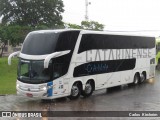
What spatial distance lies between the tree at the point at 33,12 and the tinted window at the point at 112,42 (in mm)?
34657

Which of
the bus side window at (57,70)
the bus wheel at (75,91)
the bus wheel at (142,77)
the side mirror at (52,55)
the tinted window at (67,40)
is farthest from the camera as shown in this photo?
the bus wheel at (142,77)

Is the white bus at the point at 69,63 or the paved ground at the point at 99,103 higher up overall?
the white bus at the point at 69,63

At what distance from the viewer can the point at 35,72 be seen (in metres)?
16.7

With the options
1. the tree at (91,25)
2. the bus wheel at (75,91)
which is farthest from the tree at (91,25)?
the bus wheel at (75,91)

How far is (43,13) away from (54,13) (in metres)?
2.03

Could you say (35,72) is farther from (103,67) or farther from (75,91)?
(103,67)

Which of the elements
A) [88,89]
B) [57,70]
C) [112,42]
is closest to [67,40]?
[57,70]

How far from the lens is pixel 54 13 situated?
6044cm

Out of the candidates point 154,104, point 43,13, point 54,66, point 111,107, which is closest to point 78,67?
point 54,66

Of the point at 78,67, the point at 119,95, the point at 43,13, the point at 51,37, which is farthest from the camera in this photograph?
the point at 43,13

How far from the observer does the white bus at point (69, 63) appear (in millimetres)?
16625

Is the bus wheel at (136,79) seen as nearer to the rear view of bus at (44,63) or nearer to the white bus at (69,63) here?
the white bus at (69,63)

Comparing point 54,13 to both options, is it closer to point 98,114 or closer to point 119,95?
point 119,95

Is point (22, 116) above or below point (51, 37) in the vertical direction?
below
